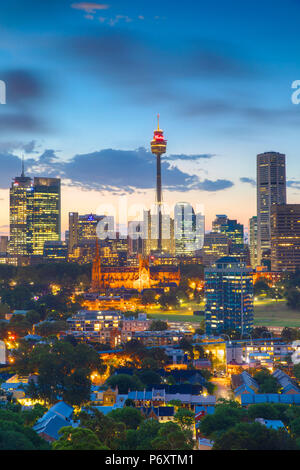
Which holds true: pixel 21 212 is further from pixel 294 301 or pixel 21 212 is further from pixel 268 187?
pixel 294 301

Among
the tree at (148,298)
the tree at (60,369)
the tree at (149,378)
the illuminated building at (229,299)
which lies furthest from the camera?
the tree at (148,298)

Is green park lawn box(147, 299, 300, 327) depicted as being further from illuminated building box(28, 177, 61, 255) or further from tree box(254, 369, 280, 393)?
illuminated building box(28, 177, 61, 255)

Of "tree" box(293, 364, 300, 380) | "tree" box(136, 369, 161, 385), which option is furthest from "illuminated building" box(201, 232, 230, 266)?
"tree" box(136, 369, 161, 385)

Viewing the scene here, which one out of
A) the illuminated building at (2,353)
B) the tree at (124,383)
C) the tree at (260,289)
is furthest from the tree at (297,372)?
the tree at (260,289)

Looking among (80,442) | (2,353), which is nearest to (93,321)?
(2,353)

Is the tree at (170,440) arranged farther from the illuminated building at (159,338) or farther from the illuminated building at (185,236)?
the illuminated building at (185,236)

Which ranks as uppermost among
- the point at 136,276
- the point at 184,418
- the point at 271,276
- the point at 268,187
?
the point at 268,187
